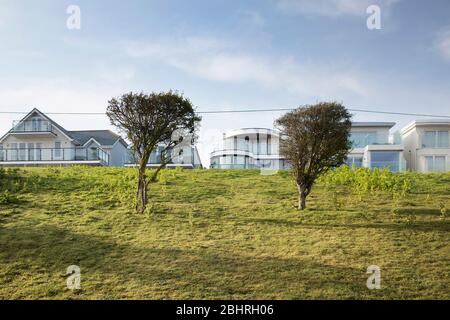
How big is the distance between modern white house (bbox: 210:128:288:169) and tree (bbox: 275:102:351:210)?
2856 centimetres

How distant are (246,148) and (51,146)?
20858mm

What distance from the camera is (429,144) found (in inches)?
1705

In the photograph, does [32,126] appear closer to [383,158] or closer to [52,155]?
[52,155]

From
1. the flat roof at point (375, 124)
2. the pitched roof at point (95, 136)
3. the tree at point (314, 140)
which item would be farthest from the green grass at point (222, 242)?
the pitched roof at point (95, 136)

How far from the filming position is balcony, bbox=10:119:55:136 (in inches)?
1935

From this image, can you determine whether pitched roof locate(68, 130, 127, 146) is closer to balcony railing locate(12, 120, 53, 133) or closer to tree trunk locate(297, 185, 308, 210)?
balcony railing locate(12, 120, 53, 133)

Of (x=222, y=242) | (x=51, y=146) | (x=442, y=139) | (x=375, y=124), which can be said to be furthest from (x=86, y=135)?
(x=222, y=242)

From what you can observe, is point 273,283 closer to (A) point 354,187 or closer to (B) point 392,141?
(A) point 354,187

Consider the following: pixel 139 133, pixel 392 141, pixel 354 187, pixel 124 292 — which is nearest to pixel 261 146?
pixel 392 141

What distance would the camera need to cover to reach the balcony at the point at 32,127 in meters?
49.2

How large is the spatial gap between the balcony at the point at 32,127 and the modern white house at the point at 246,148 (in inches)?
698

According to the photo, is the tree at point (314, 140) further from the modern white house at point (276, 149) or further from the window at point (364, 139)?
the window at point (364, 139)

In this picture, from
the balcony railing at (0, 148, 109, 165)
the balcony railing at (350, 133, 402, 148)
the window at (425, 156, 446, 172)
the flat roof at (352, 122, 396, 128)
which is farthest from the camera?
the flat roof at (352, 122, 396, 128)

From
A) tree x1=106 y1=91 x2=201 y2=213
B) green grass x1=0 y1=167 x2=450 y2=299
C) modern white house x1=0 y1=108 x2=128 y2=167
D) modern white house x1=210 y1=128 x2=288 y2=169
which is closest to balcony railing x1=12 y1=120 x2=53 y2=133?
modern white house x1=0 y1=108 x2=128 y2=167
